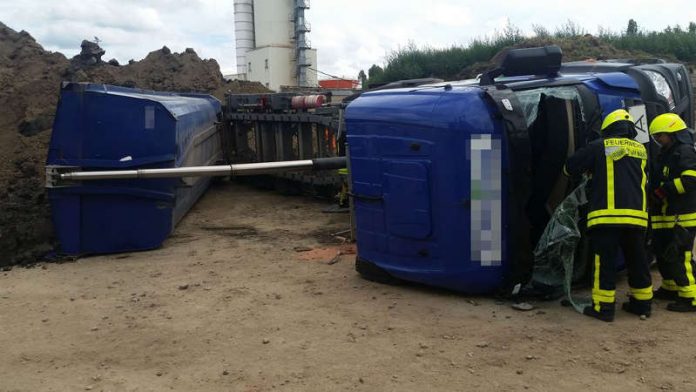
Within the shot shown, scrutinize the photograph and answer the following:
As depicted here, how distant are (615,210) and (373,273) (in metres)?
2.08

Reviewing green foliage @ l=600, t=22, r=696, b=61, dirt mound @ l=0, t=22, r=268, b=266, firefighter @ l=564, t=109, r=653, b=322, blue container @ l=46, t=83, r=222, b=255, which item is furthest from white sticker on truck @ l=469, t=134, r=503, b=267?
green foliage @ l=600, t=22, r=696, b=61

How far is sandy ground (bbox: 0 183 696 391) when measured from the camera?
3.69 m

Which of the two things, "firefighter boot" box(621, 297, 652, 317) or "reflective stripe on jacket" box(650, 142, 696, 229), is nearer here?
"firefighter boot" box(621, 297, 652, 317)

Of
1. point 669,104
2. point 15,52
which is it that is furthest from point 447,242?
point 15,52

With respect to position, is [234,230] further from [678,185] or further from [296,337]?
[678,185]

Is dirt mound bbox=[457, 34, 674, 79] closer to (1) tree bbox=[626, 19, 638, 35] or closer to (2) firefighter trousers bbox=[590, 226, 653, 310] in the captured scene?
(1) tree bbox=[626, 19, 638, 35]

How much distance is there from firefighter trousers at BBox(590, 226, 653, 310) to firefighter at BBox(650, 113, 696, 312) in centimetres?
38

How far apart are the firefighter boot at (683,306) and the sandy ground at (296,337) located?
91 mm

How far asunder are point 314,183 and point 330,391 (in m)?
6.30

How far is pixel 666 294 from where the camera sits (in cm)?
489

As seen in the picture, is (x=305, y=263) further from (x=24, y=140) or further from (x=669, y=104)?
(x=24, y=140)

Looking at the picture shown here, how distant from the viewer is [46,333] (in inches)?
181

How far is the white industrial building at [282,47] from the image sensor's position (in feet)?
125

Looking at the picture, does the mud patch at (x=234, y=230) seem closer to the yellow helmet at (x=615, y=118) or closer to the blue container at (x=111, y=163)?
the blue container at (x=111, y=163)
